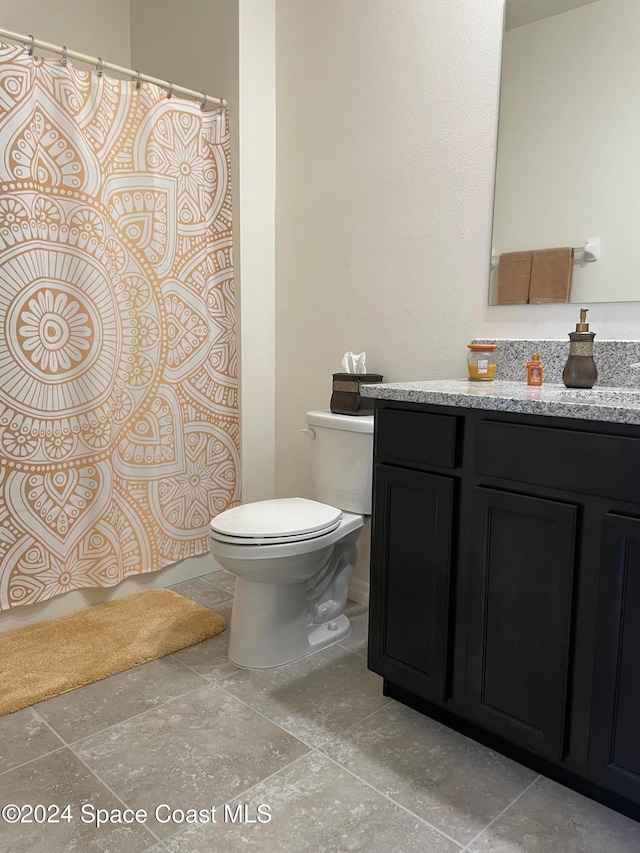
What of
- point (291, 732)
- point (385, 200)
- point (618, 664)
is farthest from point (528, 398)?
point (385, 200)

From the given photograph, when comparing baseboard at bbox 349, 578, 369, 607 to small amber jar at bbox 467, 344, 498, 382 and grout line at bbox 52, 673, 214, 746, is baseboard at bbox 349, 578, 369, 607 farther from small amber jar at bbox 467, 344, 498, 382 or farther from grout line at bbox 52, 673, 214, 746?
small amber jar at bbox 467, 344, 498, 382

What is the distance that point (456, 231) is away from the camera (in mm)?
2000

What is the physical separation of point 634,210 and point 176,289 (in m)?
1.55

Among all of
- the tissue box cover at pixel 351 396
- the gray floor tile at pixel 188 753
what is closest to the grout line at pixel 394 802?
the gray floor tile at pixel 188 753

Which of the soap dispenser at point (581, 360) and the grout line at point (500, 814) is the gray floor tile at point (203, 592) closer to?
the grout line at point (500, 814)

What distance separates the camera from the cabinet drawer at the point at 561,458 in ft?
3.91

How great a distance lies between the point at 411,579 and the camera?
1602mm

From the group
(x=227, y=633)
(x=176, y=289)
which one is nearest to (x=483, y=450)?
(x=227, y=633)

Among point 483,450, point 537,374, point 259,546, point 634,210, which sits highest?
point 634,210

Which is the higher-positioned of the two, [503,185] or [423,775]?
[503,185]

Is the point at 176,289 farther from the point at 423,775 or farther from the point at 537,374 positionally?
the point at 423,775

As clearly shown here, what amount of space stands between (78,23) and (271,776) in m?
3.00

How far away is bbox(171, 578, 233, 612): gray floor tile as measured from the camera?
2409mm

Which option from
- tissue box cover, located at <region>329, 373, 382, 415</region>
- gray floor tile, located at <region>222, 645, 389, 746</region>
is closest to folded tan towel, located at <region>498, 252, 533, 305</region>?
tissue box cover, located at <region>329, 373, 382, 415</region>
